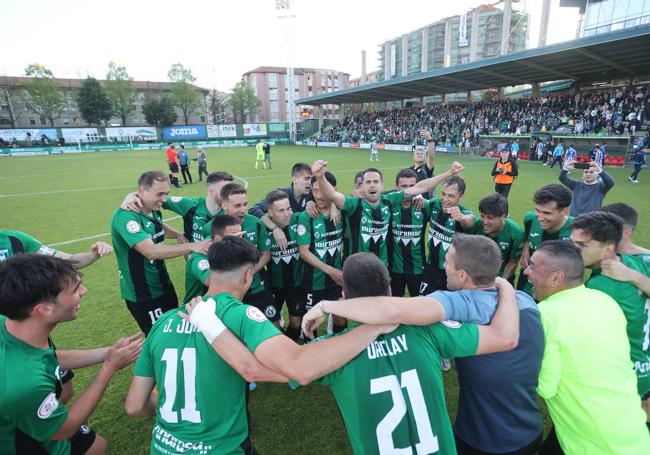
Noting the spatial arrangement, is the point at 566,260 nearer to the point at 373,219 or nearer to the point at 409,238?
the point at 409,238

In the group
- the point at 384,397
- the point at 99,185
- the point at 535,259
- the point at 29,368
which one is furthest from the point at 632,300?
the point at 99,185

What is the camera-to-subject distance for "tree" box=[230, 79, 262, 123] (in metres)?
79.8

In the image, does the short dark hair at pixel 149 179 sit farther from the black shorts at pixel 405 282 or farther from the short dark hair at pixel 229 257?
the black shorts at pixel 405 282

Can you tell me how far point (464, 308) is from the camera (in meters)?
2.19

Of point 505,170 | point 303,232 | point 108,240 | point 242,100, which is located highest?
point 242,100

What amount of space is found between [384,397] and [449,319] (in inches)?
24.7

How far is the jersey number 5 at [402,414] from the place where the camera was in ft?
6.23

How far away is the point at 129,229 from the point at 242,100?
8362cm

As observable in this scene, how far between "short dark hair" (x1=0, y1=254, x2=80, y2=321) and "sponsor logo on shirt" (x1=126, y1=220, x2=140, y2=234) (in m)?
1.68

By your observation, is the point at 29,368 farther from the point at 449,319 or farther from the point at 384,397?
the point at 449,319

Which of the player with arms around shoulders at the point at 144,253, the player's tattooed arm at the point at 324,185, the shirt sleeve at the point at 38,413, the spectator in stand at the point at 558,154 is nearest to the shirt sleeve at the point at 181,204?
the player with arms around shoulders at the point at 144,253

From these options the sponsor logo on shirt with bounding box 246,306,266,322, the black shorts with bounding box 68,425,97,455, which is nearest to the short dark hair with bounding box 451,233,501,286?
the sponsor logo on shirt with bounding box 246,306,266,322

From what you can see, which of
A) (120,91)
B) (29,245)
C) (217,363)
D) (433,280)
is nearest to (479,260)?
(217,363)

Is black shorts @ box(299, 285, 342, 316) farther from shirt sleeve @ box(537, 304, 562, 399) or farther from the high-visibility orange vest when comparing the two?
the high-visibility orange vest
